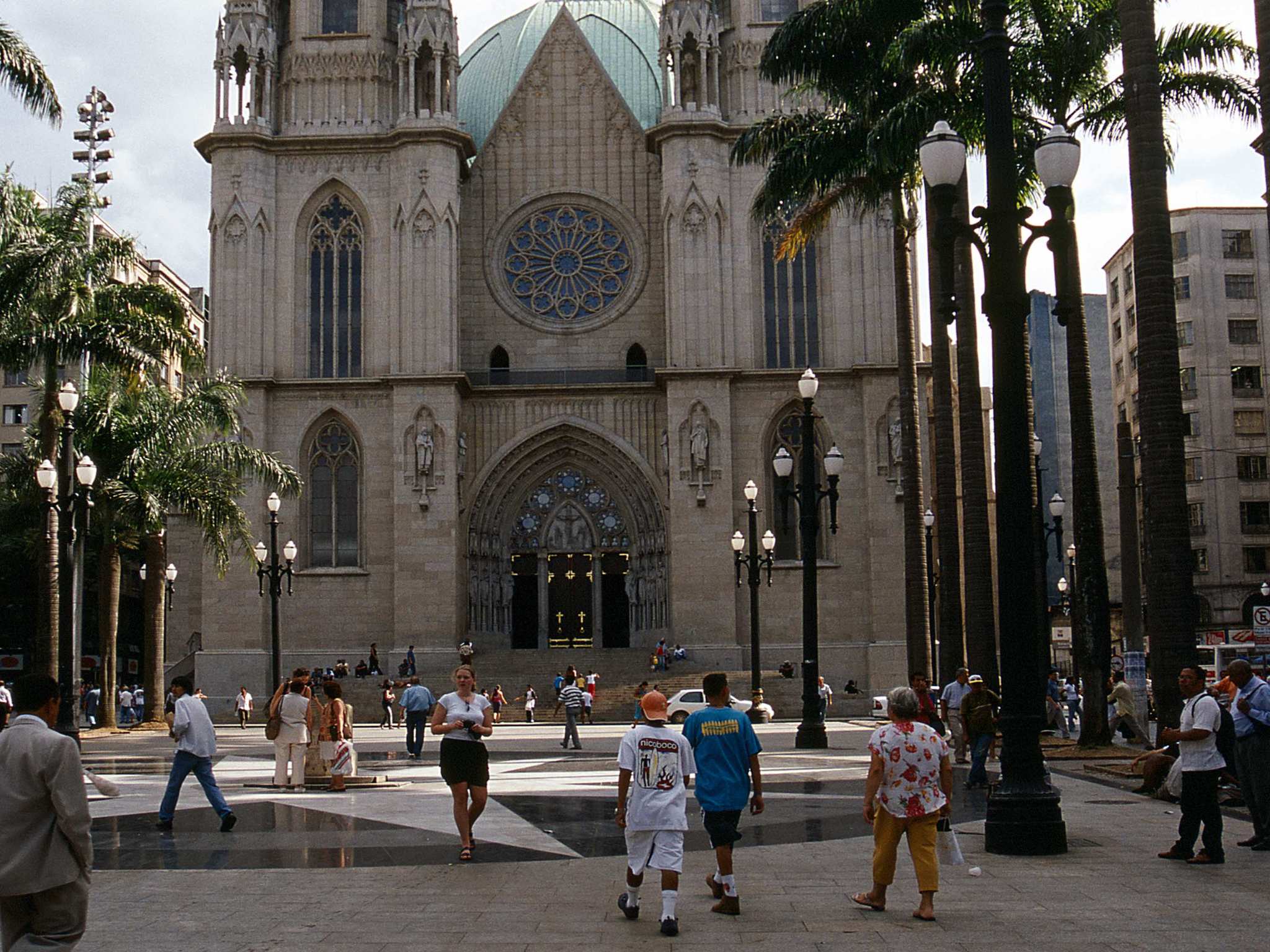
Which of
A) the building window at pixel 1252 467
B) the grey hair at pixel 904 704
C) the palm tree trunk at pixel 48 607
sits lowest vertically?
the grey hair at pixel 904 704

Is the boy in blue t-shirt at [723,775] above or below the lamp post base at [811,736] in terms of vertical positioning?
above

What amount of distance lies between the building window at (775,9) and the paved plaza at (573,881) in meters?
35.2

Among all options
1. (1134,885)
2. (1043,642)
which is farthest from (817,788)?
(1043,642)

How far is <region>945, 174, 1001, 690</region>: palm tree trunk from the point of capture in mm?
24031

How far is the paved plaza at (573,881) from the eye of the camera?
8.09 m

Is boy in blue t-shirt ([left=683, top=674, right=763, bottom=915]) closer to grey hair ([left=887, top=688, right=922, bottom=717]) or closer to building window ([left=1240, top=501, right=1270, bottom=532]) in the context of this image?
grey hair ([left=887, top=688, right=922, bottom=717])

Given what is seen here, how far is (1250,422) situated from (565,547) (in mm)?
31530

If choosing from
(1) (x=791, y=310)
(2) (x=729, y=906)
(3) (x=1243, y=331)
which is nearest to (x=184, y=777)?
(2) (x=729, y=906)

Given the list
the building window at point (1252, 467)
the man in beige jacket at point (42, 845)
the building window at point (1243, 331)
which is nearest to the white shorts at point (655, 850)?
the man in beige jacket at point (42, 845)

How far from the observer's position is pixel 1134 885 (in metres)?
9.61

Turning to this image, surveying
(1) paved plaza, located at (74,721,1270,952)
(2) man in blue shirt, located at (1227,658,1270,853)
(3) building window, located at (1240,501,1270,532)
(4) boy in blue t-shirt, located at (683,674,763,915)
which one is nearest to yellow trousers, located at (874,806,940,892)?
(1) paved plaza, located at (74,721,1270,952)

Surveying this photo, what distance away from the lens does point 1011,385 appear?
11430 millimetres

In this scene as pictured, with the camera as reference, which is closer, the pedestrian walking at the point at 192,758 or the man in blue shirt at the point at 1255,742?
the man in blue shirt at the point at 1255,742

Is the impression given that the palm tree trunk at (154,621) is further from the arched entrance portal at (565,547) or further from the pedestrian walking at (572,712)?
the pedestrian walking at (572,712)
